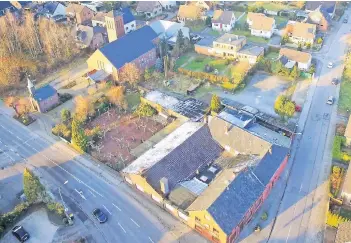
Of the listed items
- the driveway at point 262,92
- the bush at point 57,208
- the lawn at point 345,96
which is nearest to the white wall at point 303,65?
the driveway at point 262,92

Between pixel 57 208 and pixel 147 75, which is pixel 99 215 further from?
pixel 147 75

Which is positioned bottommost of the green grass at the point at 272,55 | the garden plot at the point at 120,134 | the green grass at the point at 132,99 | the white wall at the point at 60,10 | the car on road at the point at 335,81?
the garden plot at the point at 120,134

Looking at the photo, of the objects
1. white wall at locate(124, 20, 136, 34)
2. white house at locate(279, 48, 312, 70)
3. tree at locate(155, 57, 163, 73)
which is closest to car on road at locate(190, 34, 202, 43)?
tree at locate(155, 57, 163, 73)

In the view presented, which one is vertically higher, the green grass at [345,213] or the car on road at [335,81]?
the car on road at [335,81]

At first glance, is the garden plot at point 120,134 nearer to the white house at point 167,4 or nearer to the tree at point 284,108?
the tree at point 284,108

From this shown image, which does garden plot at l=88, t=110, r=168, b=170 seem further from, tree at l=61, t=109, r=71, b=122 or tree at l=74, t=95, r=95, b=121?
tree at l=61, t=109, r=71, b=122

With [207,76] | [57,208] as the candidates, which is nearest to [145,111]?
[207,76]

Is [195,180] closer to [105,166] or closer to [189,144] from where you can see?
[189,144]
